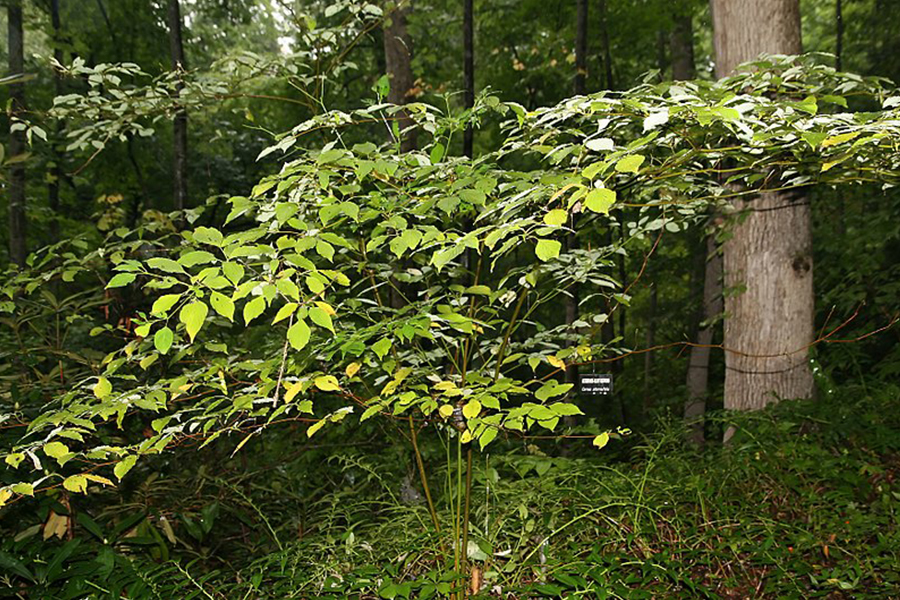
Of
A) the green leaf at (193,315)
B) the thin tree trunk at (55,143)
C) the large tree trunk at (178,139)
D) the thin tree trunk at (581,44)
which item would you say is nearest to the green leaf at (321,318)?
the green leaf at (193,315)

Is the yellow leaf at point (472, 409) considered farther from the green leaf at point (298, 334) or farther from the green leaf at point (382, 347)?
the green leaf at point (298, 334)

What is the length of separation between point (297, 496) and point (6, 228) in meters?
6.71

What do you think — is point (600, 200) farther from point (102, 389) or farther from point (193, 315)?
point (102, 389)

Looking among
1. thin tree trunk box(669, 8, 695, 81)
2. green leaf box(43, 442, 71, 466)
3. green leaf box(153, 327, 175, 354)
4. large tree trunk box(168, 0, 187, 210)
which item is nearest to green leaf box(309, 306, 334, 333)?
green leaf box(153, 327, 175, 354)

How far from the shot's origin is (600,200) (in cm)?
138

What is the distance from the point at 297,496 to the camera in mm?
3686

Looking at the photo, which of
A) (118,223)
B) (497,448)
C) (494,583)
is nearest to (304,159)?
(494,583)

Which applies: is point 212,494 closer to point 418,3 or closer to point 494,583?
point 494,583

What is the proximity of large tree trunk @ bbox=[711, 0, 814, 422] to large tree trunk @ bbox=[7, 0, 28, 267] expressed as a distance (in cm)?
547

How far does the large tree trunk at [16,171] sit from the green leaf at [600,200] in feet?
17.9

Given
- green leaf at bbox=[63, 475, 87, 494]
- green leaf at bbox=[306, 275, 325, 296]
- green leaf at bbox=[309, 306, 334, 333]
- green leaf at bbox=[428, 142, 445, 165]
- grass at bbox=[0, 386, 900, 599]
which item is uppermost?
green leaf at bbox=[428, 142, 445, 165]

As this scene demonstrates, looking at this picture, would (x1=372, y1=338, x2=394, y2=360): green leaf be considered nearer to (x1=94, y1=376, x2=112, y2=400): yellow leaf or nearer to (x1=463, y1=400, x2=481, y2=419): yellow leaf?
(x1=463, y1=400, x2=481, y2=419): yellow leaf

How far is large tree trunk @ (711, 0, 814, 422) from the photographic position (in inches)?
149

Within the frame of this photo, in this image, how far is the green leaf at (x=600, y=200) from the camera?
137cm
